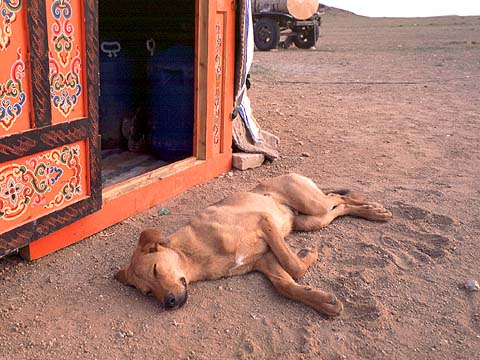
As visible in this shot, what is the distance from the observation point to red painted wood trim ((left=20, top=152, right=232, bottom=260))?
4258 millimetres

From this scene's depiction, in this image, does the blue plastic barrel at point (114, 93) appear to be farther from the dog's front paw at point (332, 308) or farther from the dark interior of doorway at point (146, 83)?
the dog's front paw at point (332, 308)

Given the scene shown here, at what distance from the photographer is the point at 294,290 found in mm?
3625

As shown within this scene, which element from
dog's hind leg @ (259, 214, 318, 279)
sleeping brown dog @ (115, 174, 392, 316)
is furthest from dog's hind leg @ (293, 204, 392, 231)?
dog's hind leg @ (259, 214, 318, 279)

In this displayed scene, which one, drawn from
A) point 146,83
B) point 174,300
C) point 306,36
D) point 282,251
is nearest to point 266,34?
point 306,36

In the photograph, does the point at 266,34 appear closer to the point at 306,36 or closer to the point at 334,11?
the point at 306,36

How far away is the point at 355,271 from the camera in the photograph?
399cm

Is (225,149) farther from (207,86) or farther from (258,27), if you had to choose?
(258,27)

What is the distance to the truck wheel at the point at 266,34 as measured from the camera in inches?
771

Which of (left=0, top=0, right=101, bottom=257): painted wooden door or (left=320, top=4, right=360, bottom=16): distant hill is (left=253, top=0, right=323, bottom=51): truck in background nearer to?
(left=0, top=0, right=101, bottom=257): painted wooden door

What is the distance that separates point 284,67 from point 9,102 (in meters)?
12.6

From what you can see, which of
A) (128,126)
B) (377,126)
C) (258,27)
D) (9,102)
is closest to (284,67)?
(258,27)

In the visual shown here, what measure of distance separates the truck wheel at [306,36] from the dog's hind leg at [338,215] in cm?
1668

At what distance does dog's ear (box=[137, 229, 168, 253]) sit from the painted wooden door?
870 millimetres

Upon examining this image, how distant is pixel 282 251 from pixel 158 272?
0.94 m
